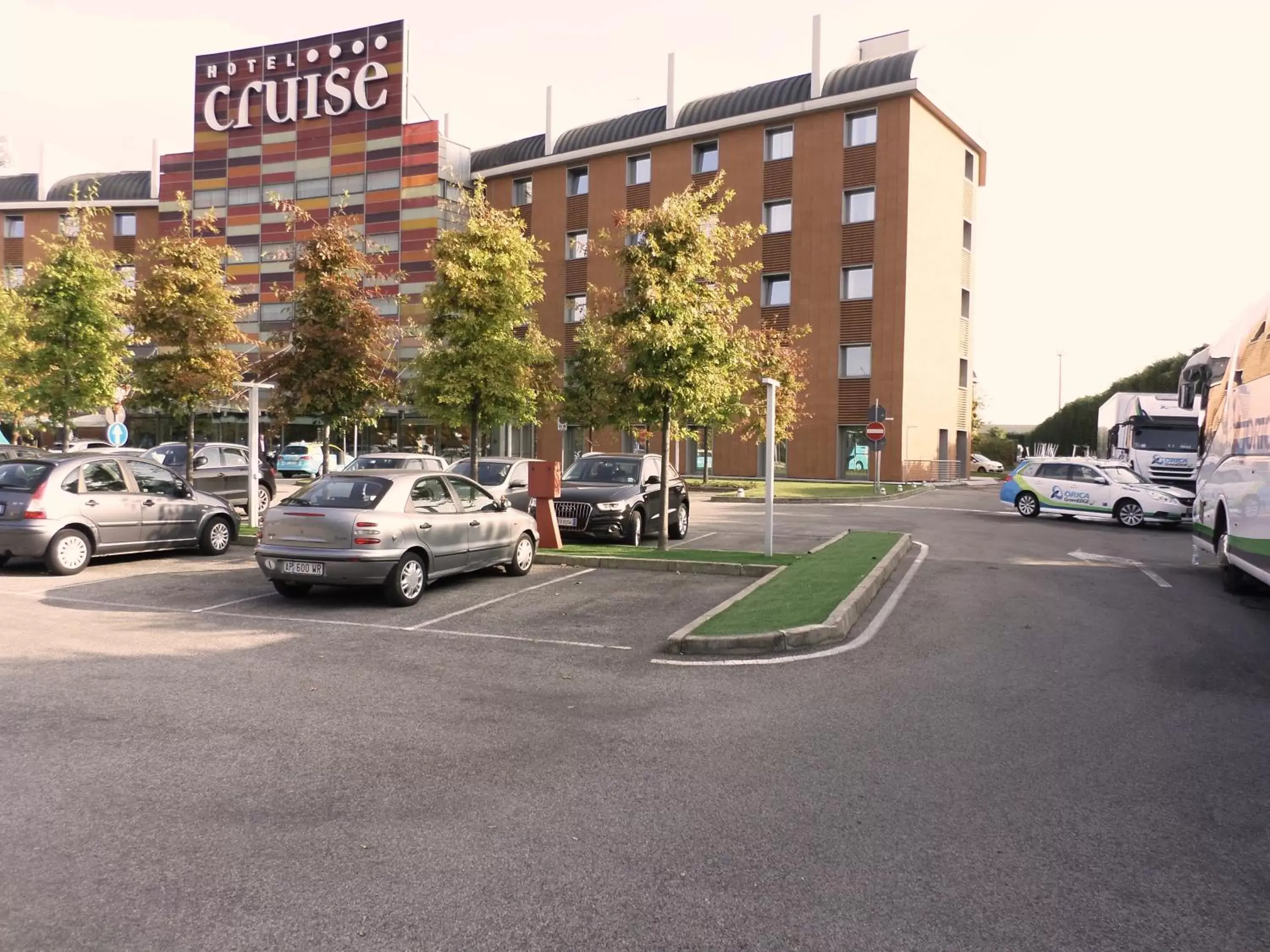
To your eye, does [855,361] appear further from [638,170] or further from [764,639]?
[764,639]

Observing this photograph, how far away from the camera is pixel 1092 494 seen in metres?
22.5

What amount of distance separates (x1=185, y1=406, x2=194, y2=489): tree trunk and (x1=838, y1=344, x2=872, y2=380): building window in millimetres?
28501

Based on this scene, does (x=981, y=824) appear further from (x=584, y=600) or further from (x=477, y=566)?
(x=477, y=566)

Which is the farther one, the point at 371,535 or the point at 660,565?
the point at 660,565

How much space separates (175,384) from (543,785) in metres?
15.9

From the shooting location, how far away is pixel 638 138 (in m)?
44.6

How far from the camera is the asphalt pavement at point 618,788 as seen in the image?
3.28 metres

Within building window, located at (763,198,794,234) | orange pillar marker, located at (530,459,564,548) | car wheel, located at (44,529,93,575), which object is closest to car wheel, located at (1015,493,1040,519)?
orange pillar marker, located at (530,459,564,548)

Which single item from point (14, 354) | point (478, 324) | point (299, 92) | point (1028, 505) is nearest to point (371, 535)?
point (478, 324)

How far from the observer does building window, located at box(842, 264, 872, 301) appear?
40062 mm

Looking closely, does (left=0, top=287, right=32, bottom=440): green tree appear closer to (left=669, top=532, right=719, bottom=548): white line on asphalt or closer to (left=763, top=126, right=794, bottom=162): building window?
(left=669, top=532, right=719, bottom=548): white line on asphalt

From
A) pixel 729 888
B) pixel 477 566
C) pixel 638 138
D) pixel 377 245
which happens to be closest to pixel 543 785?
pixel 729 888

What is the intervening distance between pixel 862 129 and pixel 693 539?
2902 cm

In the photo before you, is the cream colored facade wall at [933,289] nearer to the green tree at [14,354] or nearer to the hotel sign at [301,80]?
the hotel sign at [301,80]
